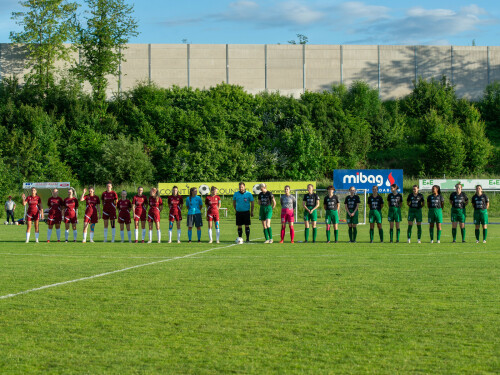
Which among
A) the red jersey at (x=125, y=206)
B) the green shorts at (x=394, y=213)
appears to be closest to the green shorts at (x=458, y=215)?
the green shorts at (x=394, y=213)

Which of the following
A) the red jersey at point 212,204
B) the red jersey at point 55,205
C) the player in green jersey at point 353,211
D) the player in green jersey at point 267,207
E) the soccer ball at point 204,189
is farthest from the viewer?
the soccer ball at point 204,189

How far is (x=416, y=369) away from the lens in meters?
5.52

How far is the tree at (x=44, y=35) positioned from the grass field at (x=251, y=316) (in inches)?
1950

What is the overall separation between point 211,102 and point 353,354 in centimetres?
5427

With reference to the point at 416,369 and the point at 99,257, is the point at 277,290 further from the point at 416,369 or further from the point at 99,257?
the point at 99,257

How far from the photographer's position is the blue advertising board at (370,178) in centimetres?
3850

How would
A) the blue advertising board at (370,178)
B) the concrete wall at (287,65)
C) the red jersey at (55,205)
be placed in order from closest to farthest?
the red jersey at (55,205), the blue advertising board at (370,178), the concrete wall at (287,65)

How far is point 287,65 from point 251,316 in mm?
57162

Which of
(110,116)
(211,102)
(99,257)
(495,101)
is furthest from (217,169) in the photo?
(99,257)

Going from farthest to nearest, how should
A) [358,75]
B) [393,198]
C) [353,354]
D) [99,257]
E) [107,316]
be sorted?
[358,75]
[393,198]
[99,257]
[107,316]
[353,354]

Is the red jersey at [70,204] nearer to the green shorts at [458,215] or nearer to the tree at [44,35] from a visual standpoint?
the green shorts at [458,215]

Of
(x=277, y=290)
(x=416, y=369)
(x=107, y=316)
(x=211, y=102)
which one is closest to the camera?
(x=416, y=369)

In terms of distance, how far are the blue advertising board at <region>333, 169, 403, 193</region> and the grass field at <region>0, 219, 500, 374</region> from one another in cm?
2476

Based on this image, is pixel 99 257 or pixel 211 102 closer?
pixel 99 257
